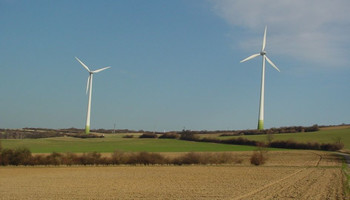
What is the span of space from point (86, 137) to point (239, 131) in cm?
4372

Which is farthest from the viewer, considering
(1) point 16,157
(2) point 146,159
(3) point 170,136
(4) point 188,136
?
(3) point 170,136

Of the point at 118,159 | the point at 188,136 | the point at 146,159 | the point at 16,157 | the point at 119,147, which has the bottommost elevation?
the point at 16,157

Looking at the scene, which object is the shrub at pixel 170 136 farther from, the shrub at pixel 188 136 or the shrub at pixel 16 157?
the shrub at pixel 16 157

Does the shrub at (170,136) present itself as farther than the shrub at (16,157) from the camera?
Yes

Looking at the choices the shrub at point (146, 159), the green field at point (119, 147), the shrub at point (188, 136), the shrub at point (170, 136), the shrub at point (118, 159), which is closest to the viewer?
the shrub at point (146, 159)

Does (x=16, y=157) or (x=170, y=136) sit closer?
(x=16, y=157)

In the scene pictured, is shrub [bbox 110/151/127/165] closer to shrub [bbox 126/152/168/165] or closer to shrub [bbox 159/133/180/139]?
shrub [bbox 126/152/168/165]

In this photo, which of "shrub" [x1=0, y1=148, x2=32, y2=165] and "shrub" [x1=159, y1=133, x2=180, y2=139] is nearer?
"shrub" [x1=0, y1=148, x2=32, y2=165]

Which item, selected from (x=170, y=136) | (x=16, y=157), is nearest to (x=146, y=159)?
(x=16, y=157)

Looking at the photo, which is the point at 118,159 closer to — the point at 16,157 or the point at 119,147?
the point at 16,157

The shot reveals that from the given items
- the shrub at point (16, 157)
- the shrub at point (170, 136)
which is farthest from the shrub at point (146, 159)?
the shrub at point (170, 136)

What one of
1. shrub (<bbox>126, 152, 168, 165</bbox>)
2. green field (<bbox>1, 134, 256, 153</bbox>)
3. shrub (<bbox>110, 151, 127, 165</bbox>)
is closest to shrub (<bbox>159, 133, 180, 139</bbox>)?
green field (<bbox>1, 134, 256, 153</bbox>)

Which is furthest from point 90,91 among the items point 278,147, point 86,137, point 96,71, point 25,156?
point 278,147

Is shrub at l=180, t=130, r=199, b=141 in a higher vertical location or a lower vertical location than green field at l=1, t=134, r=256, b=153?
higher
